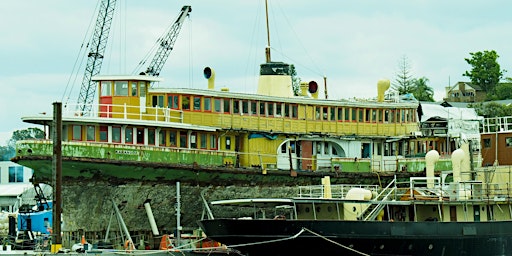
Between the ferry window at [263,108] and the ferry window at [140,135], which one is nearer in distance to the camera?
the ferry window at [140,135]

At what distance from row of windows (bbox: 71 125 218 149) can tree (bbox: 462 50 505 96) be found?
3375 inches

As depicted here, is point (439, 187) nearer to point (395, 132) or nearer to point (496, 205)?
point (496, 205)

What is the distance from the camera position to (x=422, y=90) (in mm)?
127875

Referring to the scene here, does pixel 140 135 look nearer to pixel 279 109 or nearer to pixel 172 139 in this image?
pixel 172 139

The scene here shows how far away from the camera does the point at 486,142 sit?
48188 millimetres

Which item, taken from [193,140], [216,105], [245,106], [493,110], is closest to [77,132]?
[193,140]

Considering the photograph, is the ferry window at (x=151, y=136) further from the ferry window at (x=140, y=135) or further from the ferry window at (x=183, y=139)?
the ferry window at (x=183, y=139)

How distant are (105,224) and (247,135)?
351 inches

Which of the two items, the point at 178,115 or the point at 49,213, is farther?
the point at 49,213

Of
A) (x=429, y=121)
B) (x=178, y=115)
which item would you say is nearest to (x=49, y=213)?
(x=178, y=115)

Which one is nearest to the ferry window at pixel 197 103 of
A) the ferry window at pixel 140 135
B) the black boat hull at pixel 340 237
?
the ferry window at pixel 140 135

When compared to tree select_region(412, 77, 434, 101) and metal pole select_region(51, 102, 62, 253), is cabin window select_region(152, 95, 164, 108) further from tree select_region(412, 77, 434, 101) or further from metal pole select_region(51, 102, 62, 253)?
tree select_region(412, 77, 434, 101)

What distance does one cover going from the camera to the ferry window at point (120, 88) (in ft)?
165

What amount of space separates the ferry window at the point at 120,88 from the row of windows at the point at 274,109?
1.65 meters
